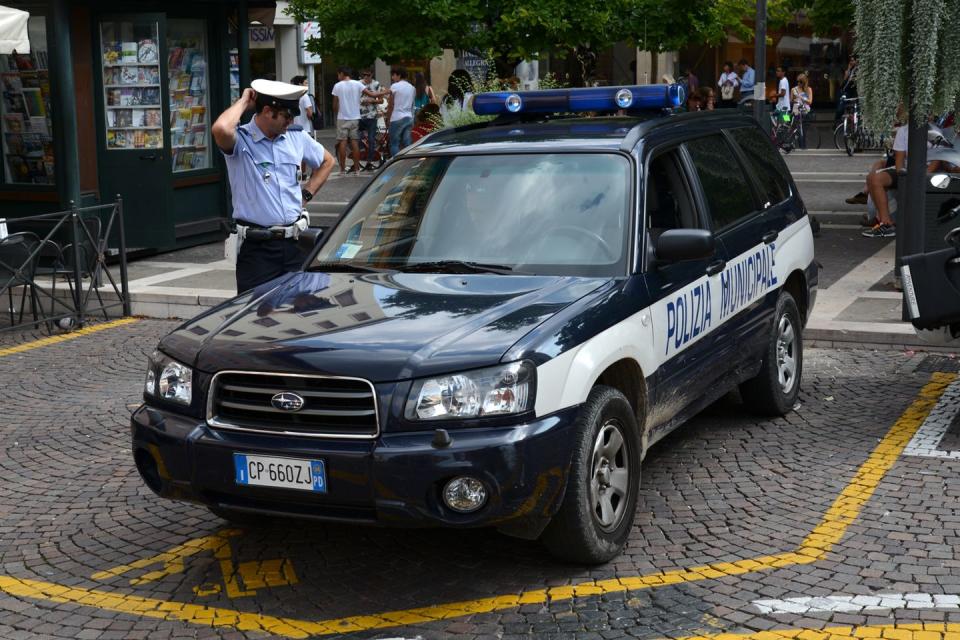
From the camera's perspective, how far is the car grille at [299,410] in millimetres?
4590

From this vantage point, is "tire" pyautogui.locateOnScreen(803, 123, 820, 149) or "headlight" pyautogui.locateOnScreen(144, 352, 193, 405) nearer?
"headlight" pyautogui.locateOnScreen(144, 352, 193, 405)

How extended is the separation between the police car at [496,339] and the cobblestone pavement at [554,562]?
0.31 m

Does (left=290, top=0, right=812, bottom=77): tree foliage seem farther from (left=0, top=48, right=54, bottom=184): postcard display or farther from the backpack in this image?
the backpack

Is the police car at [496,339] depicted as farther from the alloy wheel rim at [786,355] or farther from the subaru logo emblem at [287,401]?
the alloy wheel rim at [786,355]

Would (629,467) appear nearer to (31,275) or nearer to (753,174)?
(753,174)

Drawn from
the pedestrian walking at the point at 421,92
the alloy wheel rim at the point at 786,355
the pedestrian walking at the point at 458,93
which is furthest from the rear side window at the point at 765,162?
the pedestrian walking at the point at 421,92

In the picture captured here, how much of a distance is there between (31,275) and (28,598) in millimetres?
5985

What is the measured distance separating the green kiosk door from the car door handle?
27.7ft

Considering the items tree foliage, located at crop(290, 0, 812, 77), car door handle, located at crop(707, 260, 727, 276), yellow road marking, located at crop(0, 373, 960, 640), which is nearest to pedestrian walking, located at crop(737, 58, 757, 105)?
tree foliage, located at crop(290, 0, 812, 77)

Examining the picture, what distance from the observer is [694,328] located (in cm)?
604

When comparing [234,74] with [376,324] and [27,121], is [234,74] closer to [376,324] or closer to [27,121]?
[27,121]

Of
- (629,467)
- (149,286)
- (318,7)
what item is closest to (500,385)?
(629,467)

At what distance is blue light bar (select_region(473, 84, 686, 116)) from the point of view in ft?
21.7

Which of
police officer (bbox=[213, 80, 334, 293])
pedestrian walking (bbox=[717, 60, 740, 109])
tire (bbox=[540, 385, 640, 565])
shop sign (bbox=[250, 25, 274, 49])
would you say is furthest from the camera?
shop sign (bbox=[250, 25, 274, 49])
